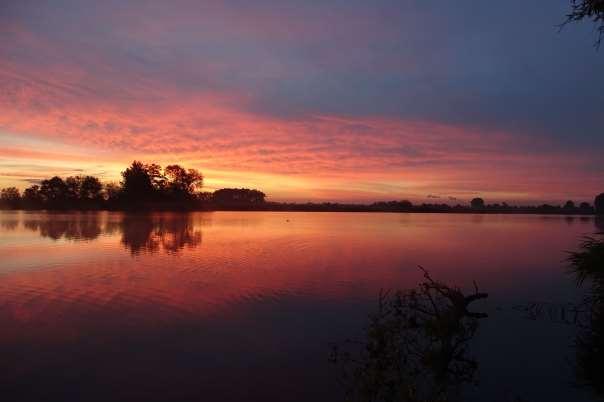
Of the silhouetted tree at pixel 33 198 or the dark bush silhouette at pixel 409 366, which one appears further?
the silhouetted tree at pixel 33 198

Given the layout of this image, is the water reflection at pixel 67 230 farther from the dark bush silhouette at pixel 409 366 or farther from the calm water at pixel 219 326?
the dark bush silhouette at pixel 409 366

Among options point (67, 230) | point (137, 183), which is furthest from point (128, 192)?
point (67, 230)

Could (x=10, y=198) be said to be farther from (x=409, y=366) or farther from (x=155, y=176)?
(x=409, y=366)

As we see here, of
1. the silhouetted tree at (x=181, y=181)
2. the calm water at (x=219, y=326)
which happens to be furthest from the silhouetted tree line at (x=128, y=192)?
the calm water at (x=219, y=326)

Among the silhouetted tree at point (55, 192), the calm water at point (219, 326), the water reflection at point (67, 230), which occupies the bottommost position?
the calm water at point (219, 326)

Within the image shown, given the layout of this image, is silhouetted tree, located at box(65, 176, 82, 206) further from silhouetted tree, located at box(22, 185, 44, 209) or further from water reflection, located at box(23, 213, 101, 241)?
water reflection, located at box(23, 213, 101, 241)

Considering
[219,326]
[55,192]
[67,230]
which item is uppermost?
[55,192]

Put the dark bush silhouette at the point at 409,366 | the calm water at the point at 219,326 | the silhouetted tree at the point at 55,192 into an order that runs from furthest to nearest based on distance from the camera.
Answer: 1. the silhouetted tree at the point at 55,192
2. the calm water at the point at 219,326
3. the dark bush silhouette at the point at 409,366

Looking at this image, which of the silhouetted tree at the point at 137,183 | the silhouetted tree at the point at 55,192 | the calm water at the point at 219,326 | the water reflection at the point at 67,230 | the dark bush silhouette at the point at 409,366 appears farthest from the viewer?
the silhouetted tree at the point at 55,192

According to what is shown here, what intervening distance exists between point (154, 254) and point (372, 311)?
16769mm

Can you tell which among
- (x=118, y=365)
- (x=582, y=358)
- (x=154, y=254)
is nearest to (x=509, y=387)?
(x=582, y=358)

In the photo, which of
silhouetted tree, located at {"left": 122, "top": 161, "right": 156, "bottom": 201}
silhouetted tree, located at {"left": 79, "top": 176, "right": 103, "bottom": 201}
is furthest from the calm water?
silhouetted tree, located at {"left": 79, "top": 176, "right": 103, "bottom": 201}

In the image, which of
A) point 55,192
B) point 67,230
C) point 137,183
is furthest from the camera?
point 55,192

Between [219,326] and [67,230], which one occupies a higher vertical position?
[67,230]
